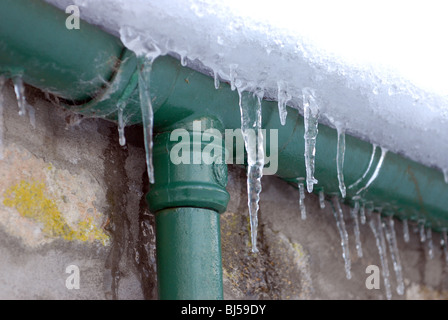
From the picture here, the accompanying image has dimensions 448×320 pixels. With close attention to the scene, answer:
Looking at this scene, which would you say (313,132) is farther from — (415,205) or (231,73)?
(415,205)

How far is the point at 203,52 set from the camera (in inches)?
57.3

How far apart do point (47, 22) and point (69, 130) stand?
0.35 m

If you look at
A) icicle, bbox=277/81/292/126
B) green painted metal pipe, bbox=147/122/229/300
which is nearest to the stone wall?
green painted metal pipe, bbox=147/122/229/300

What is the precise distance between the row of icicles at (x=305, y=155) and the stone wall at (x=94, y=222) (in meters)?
0.06

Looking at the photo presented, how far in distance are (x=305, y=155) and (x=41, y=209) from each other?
74cm

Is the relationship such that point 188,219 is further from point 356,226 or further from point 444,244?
point 444,244

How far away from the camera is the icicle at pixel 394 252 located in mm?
2322

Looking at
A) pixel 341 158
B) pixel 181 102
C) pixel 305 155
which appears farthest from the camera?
pixel 341 158

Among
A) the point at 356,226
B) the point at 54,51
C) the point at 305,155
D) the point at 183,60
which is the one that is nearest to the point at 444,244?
the point at 356,226

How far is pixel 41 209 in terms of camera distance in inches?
58.2

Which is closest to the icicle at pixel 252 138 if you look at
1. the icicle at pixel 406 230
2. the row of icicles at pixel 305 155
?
the row of icicles at pixel 305 155

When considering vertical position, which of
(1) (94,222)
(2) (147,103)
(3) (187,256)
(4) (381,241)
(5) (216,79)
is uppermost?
(5) (216,79)

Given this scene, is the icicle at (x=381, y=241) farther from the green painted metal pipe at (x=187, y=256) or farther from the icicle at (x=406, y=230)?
the green painted metal pipe at (x=187, y=256)
